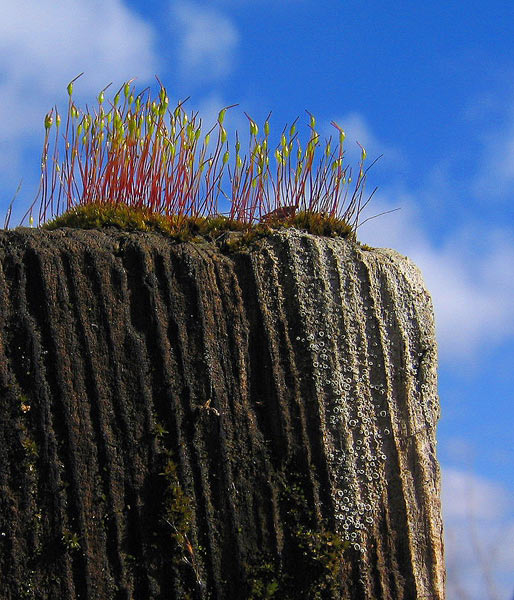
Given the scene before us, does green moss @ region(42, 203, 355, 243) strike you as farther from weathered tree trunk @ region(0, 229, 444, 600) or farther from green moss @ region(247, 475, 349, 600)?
green moss @ region(247, 475, 349, 600)

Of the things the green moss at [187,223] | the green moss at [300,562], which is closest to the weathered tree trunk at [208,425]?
the green moss at [300,562]

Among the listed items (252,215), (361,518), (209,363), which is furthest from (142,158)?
(361,518)

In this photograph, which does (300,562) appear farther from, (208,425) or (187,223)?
(187,223)

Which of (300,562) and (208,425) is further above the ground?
(208,425)

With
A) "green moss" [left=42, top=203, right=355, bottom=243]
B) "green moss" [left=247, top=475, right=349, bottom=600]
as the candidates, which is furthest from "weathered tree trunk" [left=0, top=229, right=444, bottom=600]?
"green moss" [left=42, top=203, right=355, bottom=243]

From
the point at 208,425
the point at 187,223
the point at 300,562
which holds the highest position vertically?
the point at 187,223

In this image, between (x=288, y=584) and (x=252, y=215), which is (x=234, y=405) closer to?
(x=288, y=584)

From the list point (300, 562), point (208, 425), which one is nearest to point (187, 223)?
point (208, 425)

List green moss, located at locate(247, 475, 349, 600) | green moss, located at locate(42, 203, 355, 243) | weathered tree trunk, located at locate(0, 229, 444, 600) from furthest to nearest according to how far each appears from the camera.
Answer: green moss, located at locate(42, 203, 355, 243) → green moss, located at locate(247, 475, 349, 600) → weathered tree trunk, located at locate(0, 229, 444, 600)
